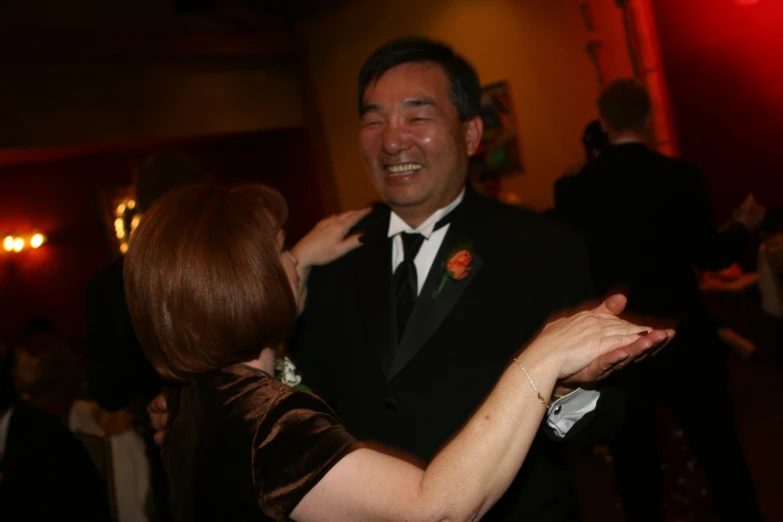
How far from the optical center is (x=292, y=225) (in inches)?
351

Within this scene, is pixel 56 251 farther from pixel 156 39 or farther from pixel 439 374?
pixel 439 374

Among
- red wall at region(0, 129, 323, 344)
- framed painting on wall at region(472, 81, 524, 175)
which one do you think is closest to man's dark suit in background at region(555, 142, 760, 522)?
framed painting on wall at region(472, 81, 524, 175)

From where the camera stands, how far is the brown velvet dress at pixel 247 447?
109cm

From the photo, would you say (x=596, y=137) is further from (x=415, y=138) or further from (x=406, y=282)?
(x=406, y=282)

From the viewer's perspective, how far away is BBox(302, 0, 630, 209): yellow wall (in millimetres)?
6148

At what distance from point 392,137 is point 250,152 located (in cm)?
737

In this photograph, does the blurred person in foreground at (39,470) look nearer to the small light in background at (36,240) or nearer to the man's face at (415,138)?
the man's face at (415,138)

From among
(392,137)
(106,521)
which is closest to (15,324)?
(106,521)

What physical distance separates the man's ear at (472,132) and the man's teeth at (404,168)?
7.3 inches

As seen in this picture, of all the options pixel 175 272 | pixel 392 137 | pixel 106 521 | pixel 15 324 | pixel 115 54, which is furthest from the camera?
pixel 15 324

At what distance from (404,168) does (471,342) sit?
46 cm

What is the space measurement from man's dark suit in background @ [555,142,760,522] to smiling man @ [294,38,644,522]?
0.89 m

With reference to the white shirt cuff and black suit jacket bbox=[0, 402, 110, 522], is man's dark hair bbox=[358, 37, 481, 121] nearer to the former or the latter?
the white shirt cuff

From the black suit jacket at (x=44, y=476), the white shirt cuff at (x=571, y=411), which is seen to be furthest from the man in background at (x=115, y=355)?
the white shirt cuff at (x=571, y=411)
